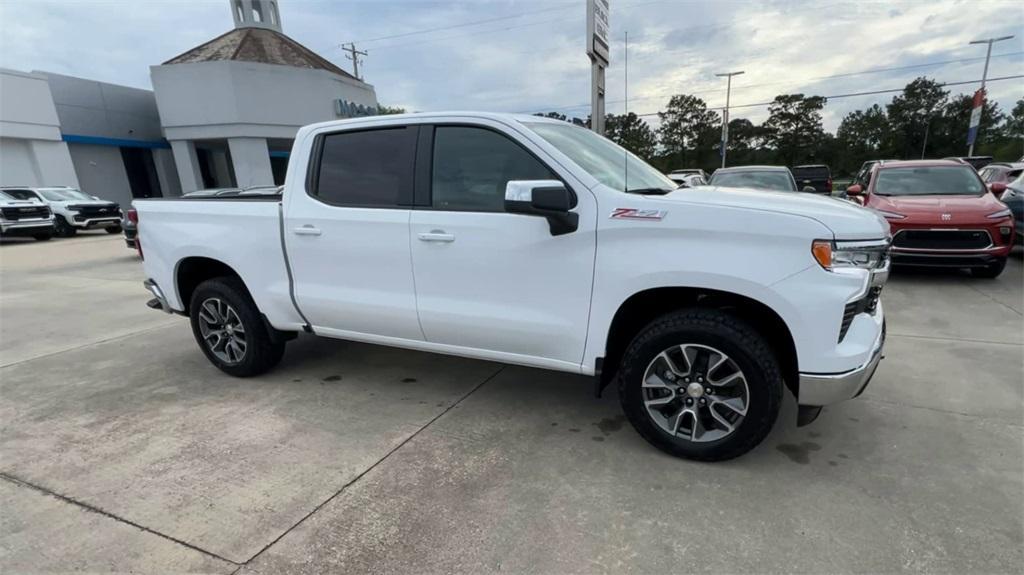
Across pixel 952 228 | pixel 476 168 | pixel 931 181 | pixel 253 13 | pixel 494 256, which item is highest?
pixel 253 13

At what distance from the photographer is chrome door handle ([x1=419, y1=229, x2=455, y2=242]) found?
3.08 metres

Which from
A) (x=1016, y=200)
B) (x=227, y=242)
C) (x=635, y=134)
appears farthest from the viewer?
(x=635, y=134)

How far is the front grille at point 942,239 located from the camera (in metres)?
6.54

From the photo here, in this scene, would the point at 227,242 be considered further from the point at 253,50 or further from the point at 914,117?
the point at 914,117

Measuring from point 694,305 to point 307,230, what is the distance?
8.41 ft

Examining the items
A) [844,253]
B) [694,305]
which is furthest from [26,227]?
[844,253]

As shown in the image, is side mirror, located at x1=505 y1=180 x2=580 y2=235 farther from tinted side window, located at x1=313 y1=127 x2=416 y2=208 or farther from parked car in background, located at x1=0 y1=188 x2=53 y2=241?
parked car in background, located at x1=0 y1=188 x2=53 y2=241

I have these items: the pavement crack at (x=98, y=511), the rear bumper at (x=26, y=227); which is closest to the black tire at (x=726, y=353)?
the pavement crack at (x=98, y=511)

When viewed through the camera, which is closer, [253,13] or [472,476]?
[472,476]

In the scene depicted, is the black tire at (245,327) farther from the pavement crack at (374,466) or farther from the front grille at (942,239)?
the front grille at (942,239)

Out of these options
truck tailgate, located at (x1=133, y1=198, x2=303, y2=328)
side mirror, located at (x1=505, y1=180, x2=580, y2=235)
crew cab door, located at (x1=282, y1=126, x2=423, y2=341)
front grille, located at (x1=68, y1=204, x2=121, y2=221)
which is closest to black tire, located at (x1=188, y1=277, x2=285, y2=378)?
truck tailgate, located at (x1=133, y1=198, x2=303, y2=328)

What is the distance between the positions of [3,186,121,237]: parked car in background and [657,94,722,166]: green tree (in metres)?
58.5

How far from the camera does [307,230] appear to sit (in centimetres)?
355

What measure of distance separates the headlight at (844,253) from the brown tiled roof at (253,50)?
94.6 feet
